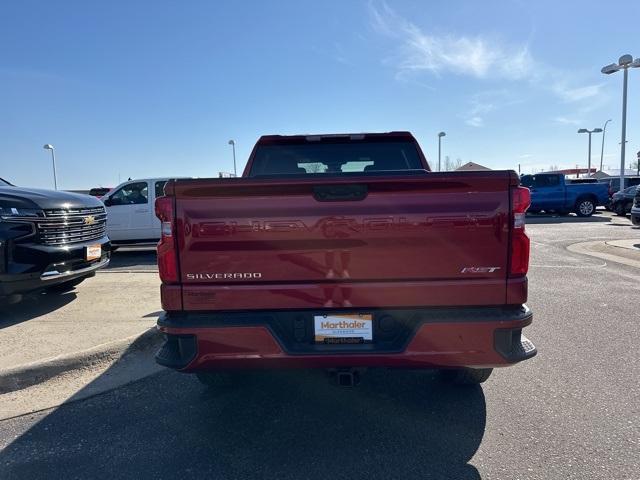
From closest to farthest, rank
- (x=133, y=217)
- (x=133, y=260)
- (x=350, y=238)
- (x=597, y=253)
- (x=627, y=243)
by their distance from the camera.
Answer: (x=350, y=238) → (x=133, y=260) → (x=133, y=217) → (x=597, y=253) → (x=627, y=243)

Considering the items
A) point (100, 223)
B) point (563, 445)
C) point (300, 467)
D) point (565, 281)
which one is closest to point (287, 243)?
point (300, 467)

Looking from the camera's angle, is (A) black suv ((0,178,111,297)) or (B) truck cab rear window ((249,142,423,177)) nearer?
(B) truck cab rear window ((249,142,423,177))

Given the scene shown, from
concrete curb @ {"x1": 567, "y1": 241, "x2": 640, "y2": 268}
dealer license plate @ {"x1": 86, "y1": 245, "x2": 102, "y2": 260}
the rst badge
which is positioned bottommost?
concrete curb @ {"x1": 567, "y1": 241, "x2": 640, "y2": 268}

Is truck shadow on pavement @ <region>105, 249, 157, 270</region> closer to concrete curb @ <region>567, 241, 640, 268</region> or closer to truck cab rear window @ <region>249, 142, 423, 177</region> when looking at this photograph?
truck cab rear window @ <region>249, 142, 423, 177</region>

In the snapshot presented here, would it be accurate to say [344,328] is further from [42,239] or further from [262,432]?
[42,239]

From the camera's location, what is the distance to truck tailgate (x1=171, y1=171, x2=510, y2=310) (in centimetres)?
240

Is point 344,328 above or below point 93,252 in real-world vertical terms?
below

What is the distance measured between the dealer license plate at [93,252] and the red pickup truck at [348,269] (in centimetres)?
355

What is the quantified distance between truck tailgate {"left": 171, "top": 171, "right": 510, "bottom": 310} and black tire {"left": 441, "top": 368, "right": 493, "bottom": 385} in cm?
98

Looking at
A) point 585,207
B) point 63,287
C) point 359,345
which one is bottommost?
point 63,287

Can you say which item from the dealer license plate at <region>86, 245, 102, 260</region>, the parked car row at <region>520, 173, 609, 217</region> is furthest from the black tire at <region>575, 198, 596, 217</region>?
the dealer license plate at <region>86, 245, 102, 260</region>

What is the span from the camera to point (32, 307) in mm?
5484

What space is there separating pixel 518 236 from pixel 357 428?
5.39ft

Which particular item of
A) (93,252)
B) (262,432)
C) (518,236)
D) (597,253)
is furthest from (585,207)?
(262,432)
